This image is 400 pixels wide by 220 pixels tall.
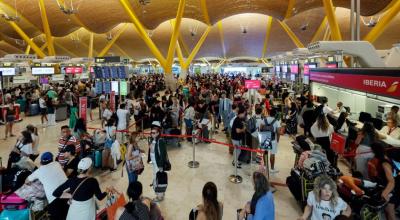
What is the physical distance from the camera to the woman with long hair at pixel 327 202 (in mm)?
3062

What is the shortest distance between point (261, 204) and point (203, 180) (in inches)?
129

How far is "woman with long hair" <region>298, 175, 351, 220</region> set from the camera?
10.0 ft

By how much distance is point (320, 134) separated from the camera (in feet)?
21.3

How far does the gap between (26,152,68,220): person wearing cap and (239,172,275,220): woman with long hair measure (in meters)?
2.52

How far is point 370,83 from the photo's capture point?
5.50 meters

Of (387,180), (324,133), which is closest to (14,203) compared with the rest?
(387,180)

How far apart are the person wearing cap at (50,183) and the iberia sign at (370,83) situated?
5.50 meters

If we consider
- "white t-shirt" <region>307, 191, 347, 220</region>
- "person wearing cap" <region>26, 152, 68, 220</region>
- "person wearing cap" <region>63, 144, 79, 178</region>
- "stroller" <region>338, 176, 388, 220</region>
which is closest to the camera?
"white t-shirt" <region>307, 191, 347, 220</region>

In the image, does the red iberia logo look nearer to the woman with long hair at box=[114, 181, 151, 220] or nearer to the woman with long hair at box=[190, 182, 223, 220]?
the woman with long hair at box=[190, 182, 223, 220]

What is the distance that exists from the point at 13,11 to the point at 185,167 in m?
29.2

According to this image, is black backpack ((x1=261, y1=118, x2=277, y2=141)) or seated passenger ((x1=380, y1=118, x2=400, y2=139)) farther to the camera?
seated passenger ((x1=380, y1=118, x2=400, y2=139))

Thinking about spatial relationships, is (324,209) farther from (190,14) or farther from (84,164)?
(190,14)

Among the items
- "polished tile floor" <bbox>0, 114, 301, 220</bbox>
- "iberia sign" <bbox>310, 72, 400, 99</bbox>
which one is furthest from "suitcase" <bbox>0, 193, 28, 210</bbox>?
"iberia sign" <bbox>310, 72, 400, 99</bbox>

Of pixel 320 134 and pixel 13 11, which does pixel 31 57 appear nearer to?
pixel 13 11
